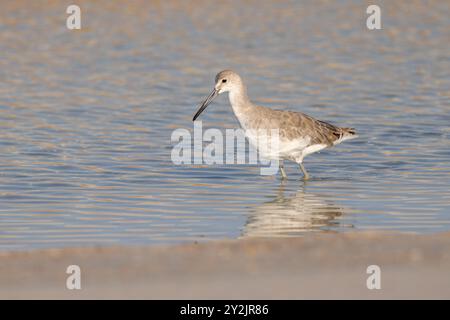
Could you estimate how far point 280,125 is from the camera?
11.8 m

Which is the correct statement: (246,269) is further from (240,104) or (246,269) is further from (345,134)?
(345,134)

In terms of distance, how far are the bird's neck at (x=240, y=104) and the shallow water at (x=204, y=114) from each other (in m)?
0.82

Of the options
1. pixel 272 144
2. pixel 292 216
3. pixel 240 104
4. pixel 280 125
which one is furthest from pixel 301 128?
pixel 292 216

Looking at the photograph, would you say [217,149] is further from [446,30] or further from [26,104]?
[446,30]

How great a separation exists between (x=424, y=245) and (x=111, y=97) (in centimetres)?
1001

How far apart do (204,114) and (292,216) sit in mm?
6885

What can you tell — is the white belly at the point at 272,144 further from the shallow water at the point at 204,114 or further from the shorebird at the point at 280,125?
the shallow water at the point at 204,114

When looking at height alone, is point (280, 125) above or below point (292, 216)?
above

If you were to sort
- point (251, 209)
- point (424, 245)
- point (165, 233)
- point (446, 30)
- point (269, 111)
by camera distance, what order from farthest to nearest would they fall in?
point (446, 30) → point (269, 111) → point (251, 209) → point (165, 233) → point (424, 245)

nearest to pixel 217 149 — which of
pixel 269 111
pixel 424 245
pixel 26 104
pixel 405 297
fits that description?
pixel 269 111

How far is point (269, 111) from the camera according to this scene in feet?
39.4

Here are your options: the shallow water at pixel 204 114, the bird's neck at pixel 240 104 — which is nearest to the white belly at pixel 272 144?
the bird's neck at pixel 240 104

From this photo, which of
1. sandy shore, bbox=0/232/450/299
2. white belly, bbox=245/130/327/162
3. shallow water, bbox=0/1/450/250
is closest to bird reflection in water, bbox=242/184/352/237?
shallow water, bbox=0/1/450/250

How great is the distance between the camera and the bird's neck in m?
11.8
